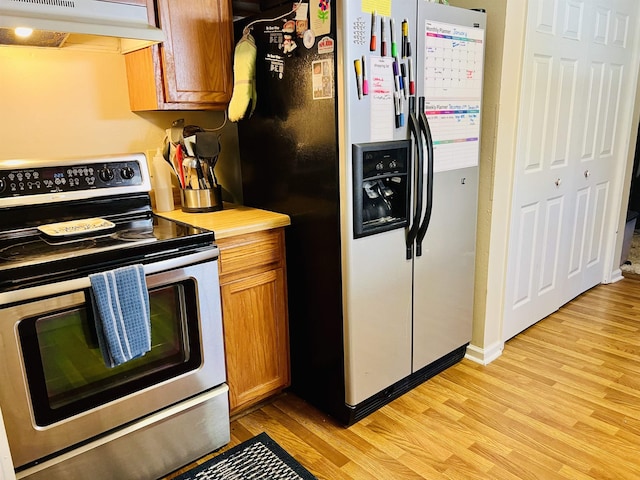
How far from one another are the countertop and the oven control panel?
0.80 ft

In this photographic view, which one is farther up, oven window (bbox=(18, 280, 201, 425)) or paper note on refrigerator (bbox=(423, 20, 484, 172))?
paper note on refrigerator (bbox=(423, 20, 484, 172))

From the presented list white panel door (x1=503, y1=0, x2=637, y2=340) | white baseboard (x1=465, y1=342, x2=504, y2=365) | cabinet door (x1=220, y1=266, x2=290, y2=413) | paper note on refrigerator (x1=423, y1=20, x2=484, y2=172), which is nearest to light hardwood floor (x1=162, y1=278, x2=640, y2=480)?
white baseboard (x1=465, y1=342, x2=504, y2=365)

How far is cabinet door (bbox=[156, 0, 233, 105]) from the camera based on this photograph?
1888mm

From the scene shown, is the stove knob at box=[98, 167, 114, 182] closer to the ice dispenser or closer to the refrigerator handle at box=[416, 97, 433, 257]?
the ice dispenser

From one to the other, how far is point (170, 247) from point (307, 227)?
1.97ft

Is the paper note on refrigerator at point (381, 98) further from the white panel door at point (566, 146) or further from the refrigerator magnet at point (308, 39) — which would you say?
the white panel door at point (566, 146)

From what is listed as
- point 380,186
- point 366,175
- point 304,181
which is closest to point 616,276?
point 380,186

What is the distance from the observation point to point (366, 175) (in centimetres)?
183

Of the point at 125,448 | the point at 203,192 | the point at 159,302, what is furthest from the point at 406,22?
the point at 125,448

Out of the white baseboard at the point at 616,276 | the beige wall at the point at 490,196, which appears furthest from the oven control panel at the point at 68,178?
the white baseboard at the point at 616,276

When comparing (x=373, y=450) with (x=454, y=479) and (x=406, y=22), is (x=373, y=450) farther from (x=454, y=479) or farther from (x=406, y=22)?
(x=406, y=22)

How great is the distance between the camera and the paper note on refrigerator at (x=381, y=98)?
1764 mm

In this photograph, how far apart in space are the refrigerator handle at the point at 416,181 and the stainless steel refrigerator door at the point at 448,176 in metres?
0.06

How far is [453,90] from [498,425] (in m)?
1.44
